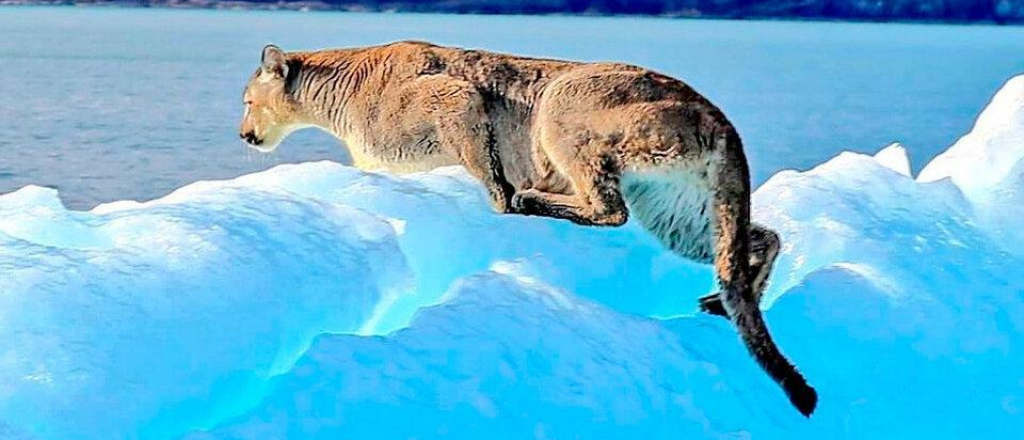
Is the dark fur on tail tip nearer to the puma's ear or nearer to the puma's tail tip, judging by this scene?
the puma's tail tip

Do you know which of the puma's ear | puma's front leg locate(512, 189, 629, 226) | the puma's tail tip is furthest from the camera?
the puma's ear

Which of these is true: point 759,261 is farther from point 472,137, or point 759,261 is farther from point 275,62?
point 275,62

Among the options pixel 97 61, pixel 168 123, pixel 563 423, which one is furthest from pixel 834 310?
pixel 97 61

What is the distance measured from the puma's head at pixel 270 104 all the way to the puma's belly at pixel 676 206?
7.98ft

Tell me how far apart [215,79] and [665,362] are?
30.9 m

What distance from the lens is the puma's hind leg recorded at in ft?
21.9

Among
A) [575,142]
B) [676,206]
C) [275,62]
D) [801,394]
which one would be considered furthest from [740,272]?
[275,62]

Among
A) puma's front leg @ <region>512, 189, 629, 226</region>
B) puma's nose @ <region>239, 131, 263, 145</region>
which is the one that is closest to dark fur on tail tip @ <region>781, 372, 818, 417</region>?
puma's front leg @ <region>512, 189, 629, 226</region>

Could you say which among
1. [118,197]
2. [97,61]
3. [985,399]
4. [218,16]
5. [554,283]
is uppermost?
[554,283]

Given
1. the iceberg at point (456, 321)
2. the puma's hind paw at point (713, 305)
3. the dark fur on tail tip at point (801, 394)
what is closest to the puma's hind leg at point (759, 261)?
the puma's hind paw at point (713, 305)

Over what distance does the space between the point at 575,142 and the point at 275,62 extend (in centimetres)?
223

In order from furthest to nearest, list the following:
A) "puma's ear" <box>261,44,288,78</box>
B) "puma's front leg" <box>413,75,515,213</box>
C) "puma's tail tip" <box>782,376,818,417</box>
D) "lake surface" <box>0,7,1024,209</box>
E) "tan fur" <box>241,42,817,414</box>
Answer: "lake surface" <box>0,7,1024,209</box>, "puma's ear" <box>261,44,288,78</box>, "puma's front leg" <box>413,75,515,213</box>, "tan fur" <box>241,42,817,414</box>, "puma's tail tip" <box>782,376,818,417</box>

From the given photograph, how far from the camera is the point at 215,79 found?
35750 mm

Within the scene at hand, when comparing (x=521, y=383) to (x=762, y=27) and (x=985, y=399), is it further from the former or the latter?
(x=762, y=27)
